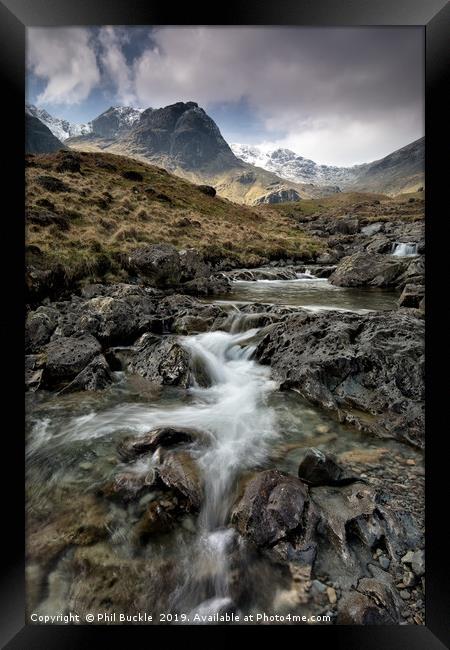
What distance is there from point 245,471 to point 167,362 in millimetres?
2548

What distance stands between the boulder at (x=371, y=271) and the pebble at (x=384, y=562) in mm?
8617

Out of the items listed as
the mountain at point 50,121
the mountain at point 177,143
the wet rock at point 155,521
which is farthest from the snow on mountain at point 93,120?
the wet rock at point 155,521

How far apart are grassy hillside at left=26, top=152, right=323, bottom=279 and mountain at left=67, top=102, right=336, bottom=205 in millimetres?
2038

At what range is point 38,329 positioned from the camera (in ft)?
18.9

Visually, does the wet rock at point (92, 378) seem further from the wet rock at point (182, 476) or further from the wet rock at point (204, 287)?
the wet rock at point (204, 287)

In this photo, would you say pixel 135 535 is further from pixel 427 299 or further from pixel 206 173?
pixel 206 173

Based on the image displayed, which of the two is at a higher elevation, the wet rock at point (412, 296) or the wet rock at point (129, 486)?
the wet rock at point (412, 296)

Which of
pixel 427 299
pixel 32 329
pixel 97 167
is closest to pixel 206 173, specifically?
pixel 97 167

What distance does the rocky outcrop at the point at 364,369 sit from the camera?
354 cm

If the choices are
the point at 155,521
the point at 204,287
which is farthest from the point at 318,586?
the point at 204,287

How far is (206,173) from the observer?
47688mm

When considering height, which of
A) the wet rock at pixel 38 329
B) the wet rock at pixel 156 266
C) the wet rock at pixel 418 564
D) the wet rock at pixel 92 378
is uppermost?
the wet rock at pixel 156 266

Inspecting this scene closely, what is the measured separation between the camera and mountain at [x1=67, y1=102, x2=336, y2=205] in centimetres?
797

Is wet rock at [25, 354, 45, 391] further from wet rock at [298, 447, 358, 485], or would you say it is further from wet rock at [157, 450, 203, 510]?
wet rock at [298, 447, 358, 485]
